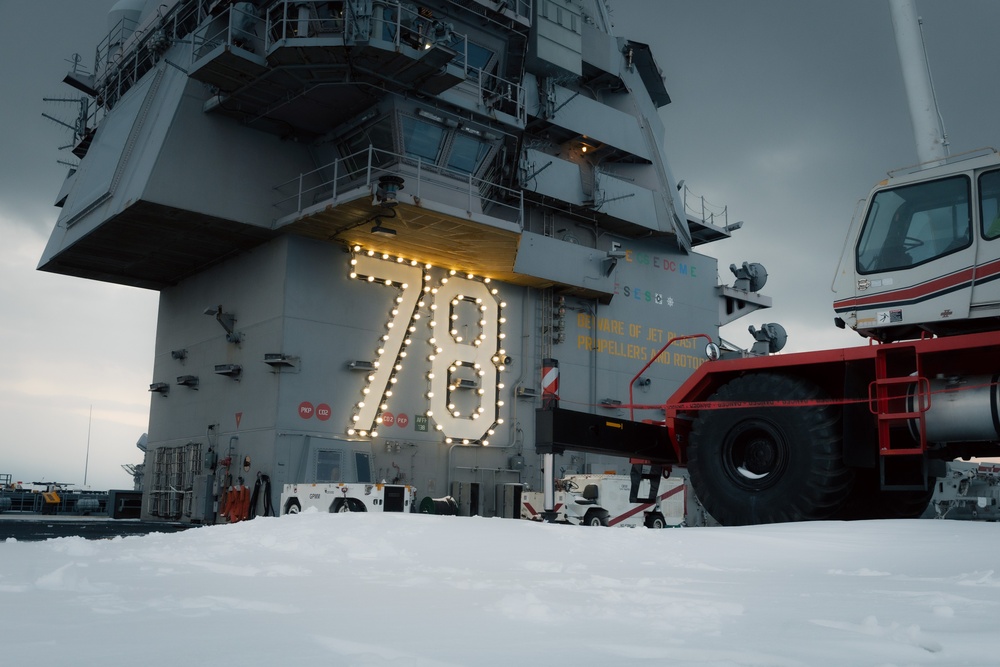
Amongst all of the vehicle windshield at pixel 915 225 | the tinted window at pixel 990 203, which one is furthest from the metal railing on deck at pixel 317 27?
the tinted window at pixel 990 203

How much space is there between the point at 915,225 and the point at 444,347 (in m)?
18.5

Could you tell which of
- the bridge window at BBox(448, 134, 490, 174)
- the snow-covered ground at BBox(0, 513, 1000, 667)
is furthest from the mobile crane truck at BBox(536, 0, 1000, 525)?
the bridge window at BBox(448, 134, 490, 174)

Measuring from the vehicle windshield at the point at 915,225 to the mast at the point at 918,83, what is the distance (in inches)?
52.2

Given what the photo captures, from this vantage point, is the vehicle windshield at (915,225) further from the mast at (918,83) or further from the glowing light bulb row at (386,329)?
the glowing light bulb row at (386,329)

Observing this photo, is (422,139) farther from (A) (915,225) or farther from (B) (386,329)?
(A) (915,225)

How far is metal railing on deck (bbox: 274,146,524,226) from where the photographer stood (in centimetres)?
2405

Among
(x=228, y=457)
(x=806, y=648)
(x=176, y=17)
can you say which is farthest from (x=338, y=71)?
(x=806, y=648)

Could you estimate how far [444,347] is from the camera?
27375 millimetres

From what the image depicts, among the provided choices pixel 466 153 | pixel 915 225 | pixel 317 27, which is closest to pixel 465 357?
pixel 466 153

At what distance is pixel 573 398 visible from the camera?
29.7 metres

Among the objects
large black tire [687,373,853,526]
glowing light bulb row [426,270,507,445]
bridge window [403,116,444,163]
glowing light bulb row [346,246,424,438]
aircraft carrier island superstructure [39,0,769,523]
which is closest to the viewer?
large black tire [687,373,853,526]

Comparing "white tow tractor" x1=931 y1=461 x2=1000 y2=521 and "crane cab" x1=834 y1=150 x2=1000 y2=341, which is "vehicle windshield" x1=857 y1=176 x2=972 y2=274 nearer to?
"crane cab" x1=834 y1=150 x2=1000 y2=341

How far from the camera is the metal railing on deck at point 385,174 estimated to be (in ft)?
78.9

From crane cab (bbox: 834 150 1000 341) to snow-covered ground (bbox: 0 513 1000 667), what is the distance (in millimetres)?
2466
